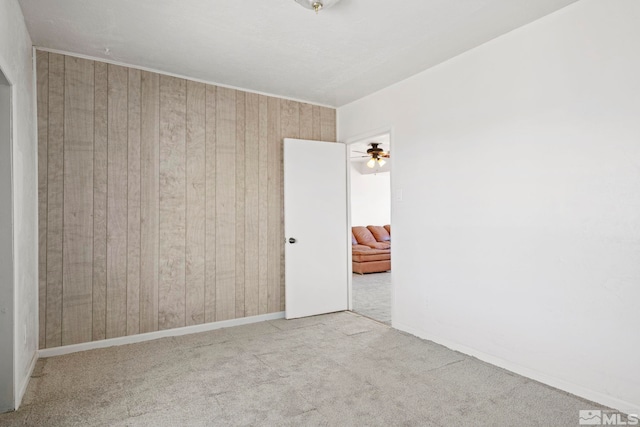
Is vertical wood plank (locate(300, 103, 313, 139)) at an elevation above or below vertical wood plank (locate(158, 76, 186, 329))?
above

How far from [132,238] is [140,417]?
5.69 feet

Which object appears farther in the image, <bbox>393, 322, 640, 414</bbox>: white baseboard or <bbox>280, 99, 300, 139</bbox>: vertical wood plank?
<bbox>280, 99, 300, 139</bbox>: vertical wood plank

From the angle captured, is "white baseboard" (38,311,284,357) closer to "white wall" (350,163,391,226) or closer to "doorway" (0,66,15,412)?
"doorway" (0,66,15,412)

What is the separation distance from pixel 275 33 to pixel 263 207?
191cm

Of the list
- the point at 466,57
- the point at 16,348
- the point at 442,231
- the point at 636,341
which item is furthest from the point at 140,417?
the point at 466,57

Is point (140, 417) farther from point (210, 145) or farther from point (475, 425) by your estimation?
point (210, 145)

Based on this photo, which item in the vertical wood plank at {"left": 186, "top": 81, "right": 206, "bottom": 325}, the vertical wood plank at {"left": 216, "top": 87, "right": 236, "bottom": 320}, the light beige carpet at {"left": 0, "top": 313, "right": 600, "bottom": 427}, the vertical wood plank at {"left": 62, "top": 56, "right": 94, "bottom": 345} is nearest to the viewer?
the light beige carpet at {"left": 0, "top": 313, "right": 600, "bottom": 427}

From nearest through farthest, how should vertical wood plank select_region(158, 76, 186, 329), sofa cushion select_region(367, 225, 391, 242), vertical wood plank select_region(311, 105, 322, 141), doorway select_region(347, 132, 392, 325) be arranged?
vertical wood plank select_region(158, 76, 186, 329) → vertical wood plank select_region(311, 105, 322, 141) → doorway select_region(347, 132, 392, 325) → sofa cushion select_region(367, 225, 391, 242)

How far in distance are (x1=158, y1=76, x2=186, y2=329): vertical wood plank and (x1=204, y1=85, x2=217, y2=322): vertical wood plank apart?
23 cm

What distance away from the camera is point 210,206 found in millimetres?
3844

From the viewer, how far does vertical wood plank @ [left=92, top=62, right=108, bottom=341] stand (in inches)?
129

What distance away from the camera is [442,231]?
3.38 metres

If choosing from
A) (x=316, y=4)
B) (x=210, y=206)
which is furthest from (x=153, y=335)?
(x=316, y=4)

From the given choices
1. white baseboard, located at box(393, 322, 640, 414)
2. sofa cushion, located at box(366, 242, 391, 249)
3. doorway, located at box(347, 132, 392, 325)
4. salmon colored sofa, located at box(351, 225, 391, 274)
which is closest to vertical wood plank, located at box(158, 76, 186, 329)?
doorway, located at box(347, 132, 392, 325)
